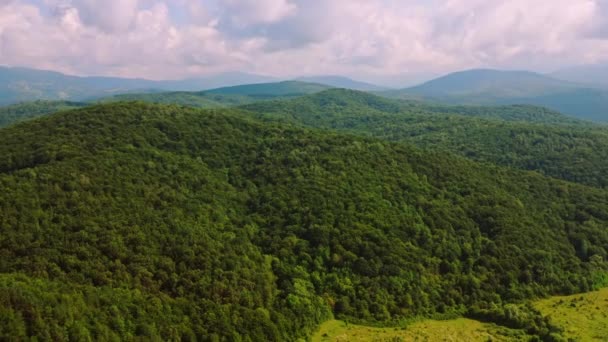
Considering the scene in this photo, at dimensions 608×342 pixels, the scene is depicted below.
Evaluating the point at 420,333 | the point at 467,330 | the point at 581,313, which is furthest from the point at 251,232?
the point at 581,313

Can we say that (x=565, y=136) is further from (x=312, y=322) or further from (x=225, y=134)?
(x=312, y=322)

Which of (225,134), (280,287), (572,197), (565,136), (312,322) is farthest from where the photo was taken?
(565,136)

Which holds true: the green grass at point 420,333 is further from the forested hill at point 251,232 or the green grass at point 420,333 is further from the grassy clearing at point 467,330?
the forested hill at point 251,232

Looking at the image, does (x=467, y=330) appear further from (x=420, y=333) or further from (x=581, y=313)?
(x=581, y=313)

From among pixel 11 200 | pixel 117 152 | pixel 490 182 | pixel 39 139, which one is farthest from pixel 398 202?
pixel 39 139

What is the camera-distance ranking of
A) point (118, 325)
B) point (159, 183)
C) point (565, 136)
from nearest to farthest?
1. point (118, 325)
2. point (159, 183)
3. point (565, 136)

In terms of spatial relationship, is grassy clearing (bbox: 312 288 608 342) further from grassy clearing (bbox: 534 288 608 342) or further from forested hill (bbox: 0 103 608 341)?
forested hill (bbox: 0 103 608 341)

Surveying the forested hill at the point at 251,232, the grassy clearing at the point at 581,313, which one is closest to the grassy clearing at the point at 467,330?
the grassy clearing at the point at 581,313
